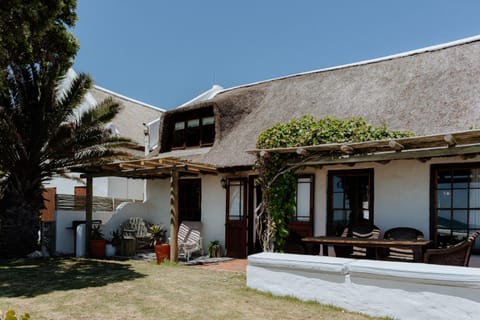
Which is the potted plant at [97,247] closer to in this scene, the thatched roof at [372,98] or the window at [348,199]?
the thatched roof at [372,98]

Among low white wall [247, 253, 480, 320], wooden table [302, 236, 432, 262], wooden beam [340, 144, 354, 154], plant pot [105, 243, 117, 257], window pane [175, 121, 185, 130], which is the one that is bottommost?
plant pot [105, 243, 117, 257]

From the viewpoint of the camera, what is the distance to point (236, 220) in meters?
12.1

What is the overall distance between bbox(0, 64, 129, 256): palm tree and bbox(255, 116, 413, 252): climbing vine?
5351mm

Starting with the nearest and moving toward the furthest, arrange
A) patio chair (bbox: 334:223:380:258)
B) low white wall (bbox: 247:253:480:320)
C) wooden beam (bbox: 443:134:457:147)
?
low white wall (bbox: 247:253:480:320)
wooden beam (bbox: 443:134:457:147)
patio chair (bbox: 334:223:380:258)

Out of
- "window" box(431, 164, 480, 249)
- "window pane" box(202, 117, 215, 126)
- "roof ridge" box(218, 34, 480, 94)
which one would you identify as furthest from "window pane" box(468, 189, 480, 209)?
"window pane" box(202, 117, 215, 126)

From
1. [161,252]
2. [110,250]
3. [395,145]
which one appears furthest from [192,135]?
[395,145]

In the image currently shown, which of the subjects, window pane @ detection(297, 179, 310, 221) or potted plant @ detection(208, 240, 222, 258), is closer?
window pane @ detection(297, 179, 310, 221)

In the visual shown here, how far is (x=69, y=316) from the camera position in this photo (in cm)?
582

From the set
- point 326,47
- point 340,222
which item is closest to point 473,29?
point 326,47

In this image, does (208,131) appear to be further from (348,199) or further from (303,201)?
(348,199)

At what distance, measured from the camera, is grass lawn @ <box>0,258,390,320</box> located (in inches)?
235

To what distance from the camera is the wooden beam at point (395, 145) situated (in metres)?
7.13

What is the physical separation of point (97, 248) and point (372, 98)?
8638 millimetres

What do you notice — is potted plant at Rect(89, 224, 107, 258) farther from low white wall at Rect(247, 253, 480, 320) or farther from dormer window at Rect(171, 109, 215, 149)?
low white wall at Rect(247, 253, 480, 320)
